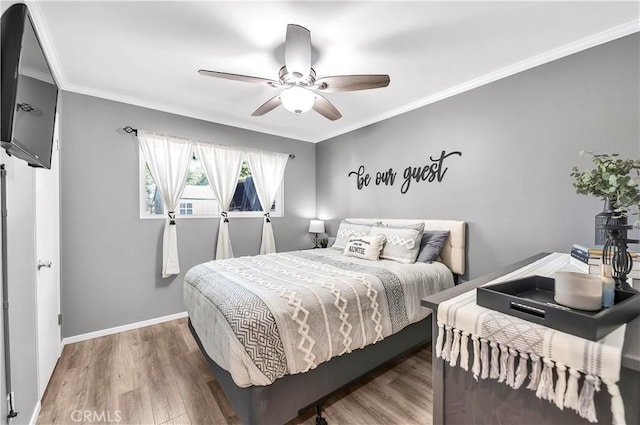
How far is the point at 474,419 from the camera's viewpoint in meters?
0.86

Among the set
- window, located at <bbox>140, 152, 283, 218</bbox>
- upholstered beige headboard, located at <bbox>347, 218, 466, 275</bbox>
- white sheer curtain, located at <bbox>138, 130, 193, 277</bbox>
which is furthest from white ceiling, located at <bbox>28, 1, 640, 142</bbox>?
upholstered beige headboard, located at <bbox>347, 218, 466, 275</bbox>

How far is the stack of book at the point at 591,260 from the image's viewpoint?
49.4 inches

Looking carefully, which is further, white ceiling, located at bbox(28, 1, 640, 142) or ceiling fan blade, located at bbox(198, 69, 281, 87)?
ceiling fan blade, located at bbox(198, 69, 281, 87)

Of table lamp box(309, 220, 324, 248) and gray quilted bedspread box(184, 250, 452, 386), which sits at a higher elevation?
table lamp box(309, 220, 324, 248)

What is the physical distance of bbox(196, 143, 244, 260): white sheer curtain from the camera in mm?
3543

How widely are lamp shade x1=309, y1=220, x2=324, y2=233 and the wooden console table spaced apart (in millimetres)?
3318

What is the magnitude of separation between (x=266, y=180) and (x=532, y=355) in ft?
12.4

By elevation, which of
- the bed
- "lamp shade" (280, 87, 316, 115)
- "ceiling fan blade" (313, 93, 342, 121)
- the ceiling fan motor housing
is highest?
the ceiling fan motor housing

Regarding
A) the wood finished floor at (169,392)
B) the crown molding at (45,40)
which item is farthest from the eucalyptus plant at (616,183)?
the crown molding at (45,40)

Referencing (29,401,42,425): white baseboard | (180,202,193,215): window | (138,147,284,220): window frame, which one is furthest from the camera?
(180,202,193,215): window

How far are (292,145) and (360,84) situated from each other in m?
2.60

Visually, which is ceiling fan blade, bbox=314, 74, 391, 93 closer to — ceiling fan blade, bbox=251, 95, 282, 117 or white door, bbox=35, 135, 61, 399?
ceiling fan blade, bbox=251, 95, 282, 117

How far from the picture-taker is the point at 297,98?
202 cm

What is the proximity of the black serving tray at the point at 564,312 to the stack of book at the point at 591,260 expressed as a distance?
1.63ft
